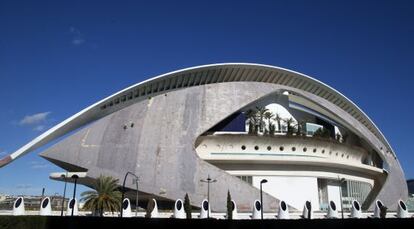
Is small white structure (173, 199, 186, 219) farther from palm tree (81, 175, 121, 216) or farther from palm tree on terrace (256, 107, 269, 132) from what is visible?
palm tree on terrace (256, 107, 269, 132)

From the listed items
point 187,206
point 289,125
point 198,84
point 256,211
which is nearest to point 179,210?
point 187,206

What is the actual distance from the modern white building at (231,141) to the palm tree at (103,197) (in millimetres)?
2214

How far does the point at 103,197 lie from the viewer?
117ft

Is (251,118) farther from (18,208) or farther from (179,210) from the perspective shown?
(18,208)

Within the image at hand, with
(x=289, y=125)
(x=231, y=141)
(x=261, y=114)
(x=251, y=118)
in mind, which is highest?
(x=261, y=114)

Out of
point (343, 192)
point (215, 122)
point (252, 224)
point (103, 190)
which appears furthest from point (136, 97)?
point (252, 224)

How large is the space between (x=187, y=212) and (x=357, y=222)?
2111cm

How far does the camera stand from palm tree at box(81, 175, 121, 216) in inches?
1412

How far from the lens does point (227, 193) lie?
3831 cm

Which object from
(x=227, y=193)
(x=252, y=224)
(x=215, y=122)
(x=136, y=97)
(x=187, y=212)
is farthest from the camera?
(x=136, y=97)

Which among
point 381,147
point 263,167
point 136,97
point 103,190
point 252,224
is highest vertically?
point 136,97

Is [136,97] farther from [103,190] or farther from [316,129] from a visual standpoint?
[316,129]

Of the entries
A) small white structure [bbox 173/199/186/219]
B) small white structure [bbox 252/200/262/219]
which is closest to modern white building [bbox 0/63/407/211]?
small white structure [bbox 173/199/186/219]

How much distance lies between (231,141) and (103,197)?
51.3ft
